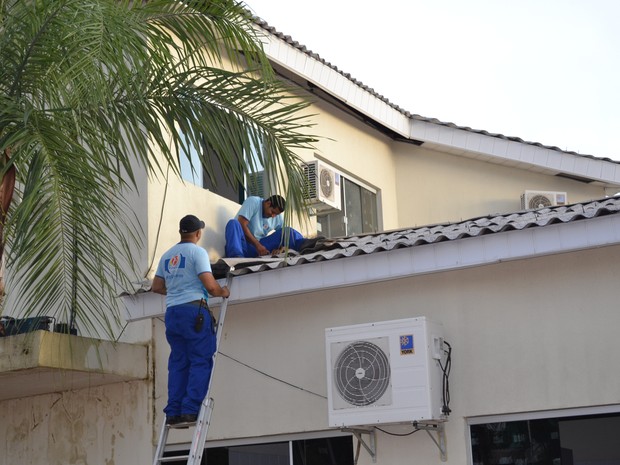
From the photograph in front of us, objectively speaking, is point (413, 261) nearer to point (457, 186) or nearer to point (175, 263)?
point (175, 263)

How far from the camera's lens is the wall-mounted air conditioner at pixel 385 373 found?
32.2 feet

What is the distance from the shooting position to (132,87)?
9219 mm

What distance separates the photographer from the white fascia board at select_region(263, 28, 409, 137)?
14945 millimetres

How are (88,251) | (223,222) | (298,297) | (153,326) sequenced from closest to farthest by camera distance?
1. (88,251)
2. (298,297)
3. (153,326)
4. (223,222)

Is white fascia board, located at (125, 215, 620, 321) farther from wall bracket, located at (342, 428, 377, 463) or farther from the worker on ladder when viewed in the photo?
wall bracket, located at (342, 428, 377, 463)

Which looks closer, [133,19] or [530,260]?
[133,19]

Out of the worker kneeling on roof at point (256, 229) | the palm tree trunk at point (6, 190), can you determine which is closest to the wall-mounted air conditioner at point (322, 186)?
the worker kneeling on roof at point (256, 229)

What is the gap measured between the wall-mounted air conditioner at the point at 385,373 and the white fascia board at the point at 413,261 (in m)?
0.56

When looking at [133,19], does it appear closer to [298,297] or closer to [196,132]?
[196,132]

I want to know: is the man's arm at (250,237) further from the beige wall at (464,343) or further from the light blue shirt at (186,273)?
the light blue shirt at (186,273)

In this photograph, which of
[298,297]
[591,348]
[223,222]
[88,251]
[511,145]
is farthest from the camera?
[511,145]

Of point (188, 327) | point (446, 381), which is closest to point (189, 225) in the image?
point (188, 327)

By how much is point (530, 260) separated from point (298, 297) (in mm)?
2434

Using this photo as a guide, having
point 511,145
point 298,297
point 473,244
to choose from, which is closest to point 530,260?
point 473,244
